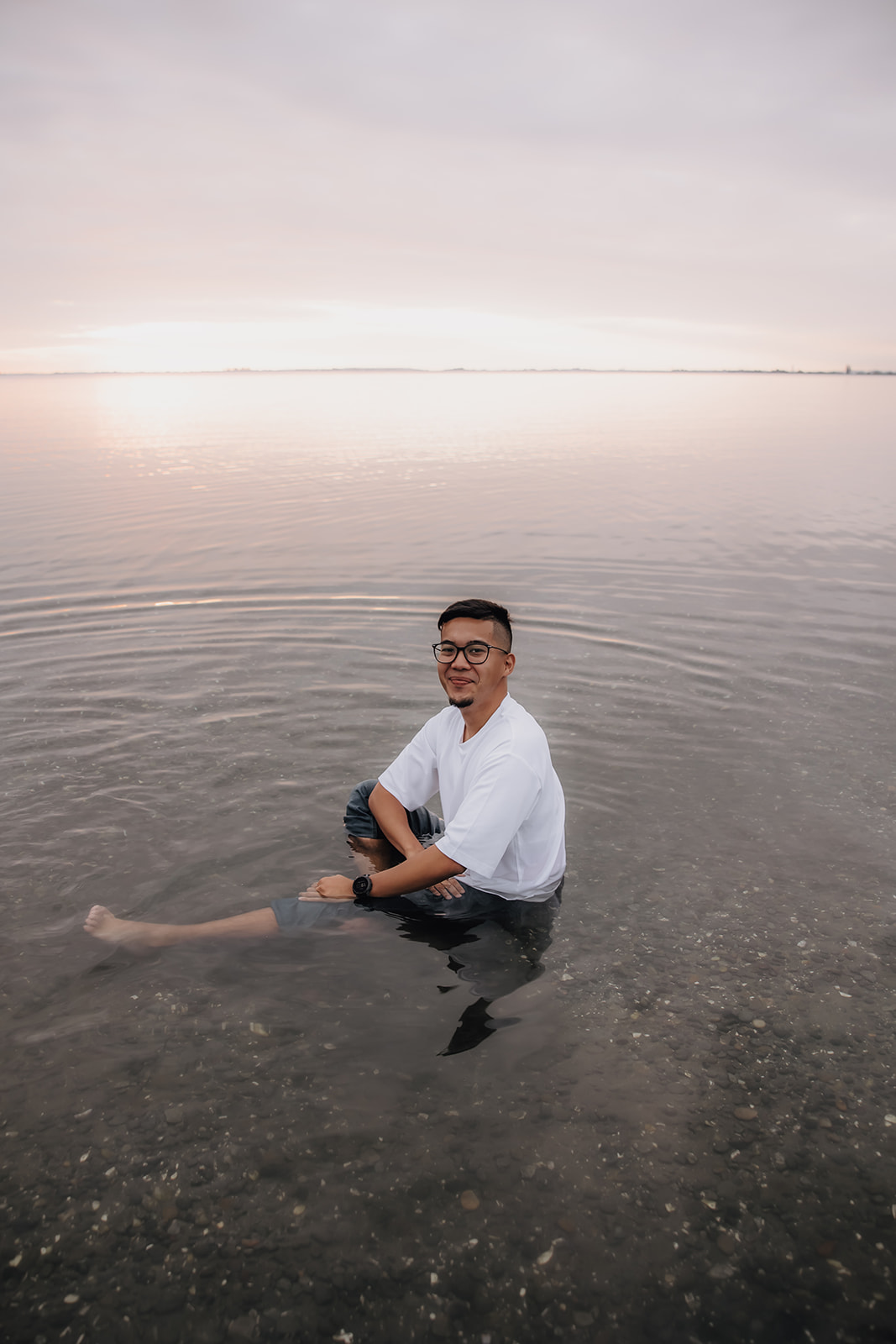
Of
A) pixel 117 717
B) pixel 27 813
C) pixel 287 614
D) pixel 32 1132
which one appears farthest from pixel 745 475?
pixel 32 1132

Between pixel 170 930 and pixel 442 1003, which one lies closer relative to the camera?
pixel 442 1003

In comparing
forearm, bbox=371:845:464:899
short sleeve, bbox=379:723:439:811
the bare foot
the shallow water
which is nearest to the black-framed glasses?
short sleeve, bbox=379:723:439:811

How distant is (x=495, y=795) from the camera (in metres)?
5.16

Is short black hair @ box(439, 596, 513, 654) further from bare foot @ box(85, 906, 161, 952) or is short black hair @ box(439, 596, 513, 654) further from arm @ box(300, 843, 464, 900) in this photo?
bare foot @ box(85, 906, 161, 952)

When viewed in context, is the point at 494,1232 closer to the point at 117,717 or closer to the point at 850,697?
the point at 117,717

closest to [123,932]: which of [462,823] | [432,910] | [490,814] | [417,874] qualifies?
[432,910]

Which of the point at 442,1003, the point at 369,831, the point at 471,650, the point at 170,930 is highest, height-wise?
the point at 471,650

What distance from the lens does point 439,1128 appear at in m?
4.66

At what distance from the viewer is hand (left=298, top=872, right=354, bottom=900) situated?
245 inches

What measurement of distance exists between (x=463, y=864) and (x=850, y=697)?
324 inches

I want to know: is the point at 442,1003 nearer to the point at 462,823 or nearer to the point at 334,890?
the point at 334,890

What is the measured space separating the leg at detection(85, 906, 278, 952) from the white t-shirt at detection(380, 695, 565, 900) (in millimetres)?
1409

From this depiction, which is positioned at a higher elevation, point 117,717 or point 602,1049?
point 117,717

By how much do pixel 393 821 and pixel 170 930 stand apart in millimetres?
1855
